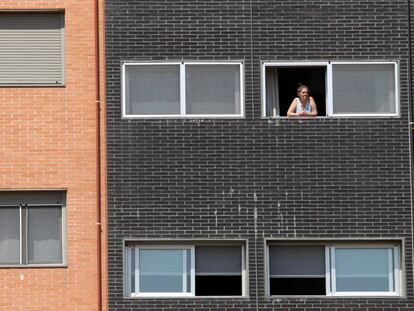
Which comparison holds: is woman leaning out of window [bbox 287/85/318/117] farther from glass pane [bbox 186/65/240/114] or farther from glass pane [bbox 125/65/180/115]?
glass pane [bbox 125/65/180/115]

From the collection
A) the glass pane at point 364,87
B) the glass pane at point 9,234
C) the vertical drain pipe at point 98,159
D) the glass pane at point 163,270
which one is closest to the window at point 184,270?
the glass pane at point 163,270

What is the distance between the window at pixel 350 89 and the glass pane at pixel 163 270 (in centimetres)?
271

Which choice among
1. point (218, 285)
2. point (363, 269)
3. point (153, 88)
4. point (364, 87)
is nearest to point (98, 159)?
point (153, 88)

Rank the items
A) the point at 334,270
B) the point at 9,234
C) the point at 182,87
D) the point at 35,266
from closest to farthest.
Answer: the point at 35,266 → the point at 334,270 → the point at 9,234 → the point at 182,87

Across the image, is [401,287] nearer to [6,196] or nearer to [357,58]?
[357,58]

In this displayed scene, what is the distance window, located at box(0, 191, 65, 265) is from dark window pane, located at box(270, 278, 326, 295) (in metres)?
3.45

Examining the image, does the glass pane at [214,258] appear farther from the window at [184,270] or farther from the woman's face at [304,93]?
the woman's face at [304,93]

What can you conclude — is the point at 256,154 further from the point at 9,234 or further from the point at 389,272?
the point at 9,234

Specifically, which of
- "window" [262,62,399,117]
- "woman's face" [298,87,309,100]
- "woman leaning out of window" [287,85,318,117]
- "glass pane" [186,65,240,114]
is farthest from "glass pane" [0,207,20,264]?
"woman's face" [298,87,309,100]

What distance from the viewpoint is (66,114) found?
23141mm

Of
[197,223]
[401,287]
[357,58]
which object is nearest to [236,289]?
[197,223]

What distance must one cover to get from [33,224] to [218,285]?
10.2 feet

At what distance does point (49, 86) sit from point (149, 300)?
3.77m

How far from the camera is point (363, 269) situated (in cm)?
2306
